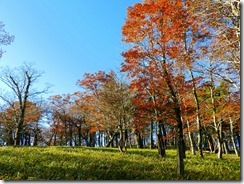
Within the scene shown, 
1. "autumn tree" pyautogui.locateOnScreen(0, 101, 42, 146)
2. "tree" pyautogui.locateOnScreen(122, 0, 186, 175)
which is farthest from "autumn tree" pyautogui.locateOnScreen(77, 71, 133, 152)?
"autumn tree" pyautogui.locateOnScreen(0, 101, 42, 146)

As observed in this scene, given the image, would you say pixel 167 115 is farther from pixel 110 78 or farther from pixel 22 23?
pixel 22 23

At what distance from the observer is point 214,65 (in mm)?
7211

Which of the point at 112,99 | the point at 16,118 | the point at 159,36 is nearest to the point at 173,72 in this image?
the point at 159,36

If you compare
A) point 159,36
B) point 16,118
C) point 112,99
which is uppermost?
point 159,36

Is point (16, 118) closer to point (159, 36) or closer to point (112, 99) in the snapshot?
point (112, 99)

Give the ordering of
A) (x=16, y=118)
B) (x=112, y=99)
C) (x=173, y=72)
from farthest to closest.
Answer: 1. (x=16, y=118)
2. (x=112, y=99)
3. (x=173, y=72)

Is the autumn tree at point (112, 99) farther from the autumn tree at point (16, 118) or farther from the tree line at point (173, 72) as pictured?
the autumn tree at point (16, 118)

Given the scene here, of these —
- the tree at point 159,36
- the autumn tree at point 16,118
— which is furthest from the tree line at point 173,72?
the autumn tree at point 16,118

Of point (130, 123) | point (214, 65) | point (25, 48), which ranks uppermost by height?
point (25, 48)

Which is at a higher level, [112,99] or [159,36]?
[159,36]

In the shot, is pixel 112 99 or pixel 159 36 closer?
pixel 159 36

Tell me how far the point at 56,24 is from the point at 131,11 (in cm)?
257

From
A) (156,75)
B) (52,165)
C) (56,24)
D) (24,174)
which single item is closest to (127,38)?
(156,75)

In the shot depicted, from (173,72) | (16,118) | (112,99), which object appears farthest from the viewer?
(16,118)
